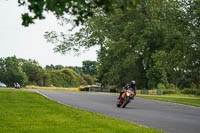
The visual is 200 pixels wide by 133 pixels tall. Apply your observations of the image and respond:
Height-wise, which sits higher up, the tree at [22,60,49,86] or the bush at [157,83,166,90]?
the tree at [22,60,49,86]

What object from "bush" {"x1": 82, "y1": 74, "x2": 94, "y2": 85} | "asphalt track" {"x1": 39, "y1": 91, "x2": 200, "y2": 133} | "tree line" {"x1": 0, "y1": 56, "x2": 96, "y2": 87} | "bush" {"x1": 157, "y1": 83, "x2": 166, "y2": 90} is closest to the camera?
"asphalt track" {"x1": 39, "y1": 91, "x2": 200, "y2": 133}

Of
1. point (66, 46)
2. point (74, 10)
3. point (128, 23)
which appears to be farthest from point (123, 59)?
point (74, 10)

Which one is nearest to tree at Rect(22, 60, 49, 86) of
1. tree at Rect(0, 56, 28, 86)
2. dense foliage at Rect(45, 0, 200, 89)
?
tree at Rect(0, 56, 28, 86)

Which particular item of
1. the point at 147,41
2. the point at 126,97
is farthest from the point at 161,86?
the point at 126,97

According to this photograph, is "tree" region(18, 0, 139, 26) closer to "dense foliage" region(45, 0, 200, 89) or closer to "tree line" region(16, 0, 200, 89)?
"tree line" region(16, 0, 200, 89)

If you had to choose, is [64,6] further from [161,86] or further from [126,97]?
[161,86]

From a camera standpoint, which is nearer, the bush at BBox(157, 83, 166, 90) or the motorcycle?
the motorcycle

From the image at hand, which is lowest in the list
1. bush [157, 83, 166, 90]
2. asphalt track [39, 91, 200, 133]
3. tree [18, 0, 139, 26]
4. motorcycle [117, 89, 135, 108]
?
asphalt track [39, 91, 200, 133]

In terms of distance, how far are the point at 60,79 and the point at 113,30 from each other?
76042mm

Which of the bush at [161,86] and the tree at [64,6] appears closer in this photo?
the tree at [64,6]

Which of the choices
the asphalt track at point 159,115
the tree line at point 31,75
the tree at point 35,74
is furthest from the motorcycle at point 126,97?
the tree at point 35,74

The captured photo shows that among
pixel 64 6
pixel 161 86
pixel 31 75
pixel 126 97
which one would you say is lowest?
pixel 126 97

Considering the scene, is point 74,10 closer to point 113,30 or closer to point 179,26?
point 179,26

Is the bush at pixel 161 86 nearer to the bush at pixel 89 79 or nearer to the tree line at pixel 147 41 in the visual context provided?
the tree line at pixel 147 41
